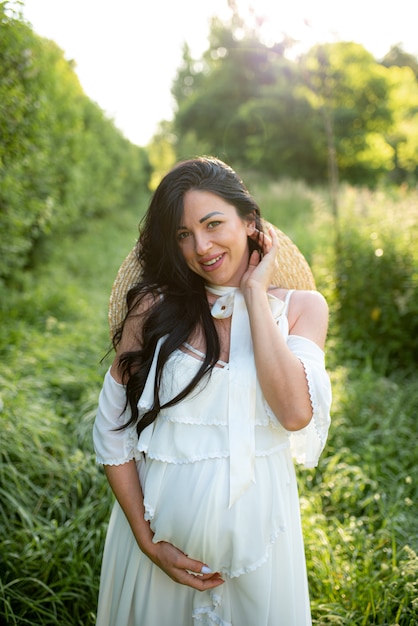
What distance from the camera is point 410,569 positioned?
2.24m

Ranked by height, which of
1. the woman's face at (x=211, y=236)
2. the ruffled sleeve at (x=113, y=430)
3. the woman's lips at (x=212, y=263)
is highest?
the woman's face at (x=211, y=236)

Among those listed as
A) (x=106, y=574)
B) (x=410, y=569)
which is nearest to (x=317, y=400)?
(x=106, y=574)

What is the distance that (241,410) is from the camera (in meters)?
1.60

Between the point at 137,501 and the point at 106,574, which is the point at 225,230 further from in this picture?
the point at 106,574

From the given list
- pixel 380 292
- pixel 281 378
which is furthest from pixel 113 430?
pixel 380 292

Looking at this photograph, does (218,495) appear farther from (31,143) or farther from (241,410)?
(31,143)

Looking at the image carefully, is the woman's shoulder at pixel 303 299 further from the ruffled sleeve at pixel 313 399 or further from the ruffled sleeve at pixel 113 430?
the ruffled sleeve at pixel 113 430

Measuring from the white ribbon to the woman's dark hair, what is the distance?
7cm

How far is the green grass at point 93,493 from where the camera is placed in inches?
94.8

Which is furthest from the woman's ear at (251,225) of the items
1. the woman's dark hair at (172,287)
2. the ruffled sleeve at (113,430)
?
the ruffled sleeve at (113,430)

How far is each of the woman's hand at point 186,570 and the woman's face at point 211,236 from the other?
0.87 m

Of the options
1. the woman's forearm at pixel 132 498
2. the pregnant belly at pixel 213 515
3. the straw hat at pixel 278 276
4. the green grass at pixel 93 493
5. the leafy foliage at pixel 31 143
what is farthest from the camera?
the leafy foliage at pixel 31 143

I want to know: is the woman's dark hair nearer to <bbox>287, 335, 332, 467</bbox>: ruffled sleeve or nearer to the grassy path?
<bbox>287, 335, 332, 467</bbox>: ruffled sleeve

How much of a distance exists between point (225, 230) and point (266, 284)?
22cm
